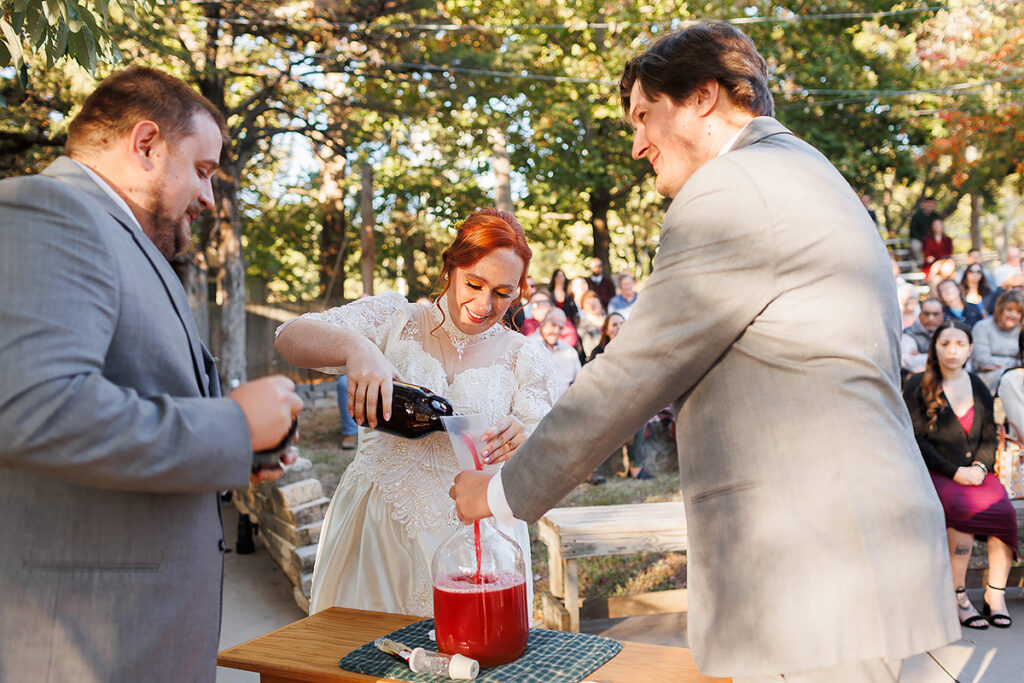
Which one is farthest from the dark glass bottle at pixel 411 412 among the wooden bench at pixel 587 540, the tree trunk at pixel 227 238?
the tree trunk at pixel 227 238

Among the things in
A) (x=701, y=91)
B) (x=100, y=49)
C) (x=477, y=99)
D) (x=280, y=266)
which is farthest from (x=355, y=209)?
(x=701, y=91)

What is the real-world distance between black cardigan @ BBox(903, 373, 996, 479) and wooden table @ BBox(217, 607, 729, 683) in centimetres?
391

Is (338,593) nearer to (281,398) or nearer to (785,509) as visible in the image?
(281,398)

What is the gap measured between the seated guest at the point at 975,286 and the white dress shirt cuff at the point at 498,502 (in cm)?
917

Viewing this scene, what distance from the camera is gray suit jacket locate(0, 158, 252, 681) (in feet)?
3.93

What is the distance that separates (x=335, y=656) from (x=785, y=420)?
120cm

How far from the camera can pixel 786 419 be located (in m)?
1.38

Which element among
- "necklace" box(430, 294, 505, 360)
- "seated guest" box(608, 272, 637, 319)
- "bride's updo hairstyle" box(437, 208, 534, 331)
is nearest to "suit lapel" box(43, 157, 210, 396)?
"bride's updo hairstyle" box(437, 208, 534, 331)

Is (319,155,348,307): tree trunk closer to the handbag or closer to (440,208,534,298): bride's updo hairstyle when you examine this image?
the handbag

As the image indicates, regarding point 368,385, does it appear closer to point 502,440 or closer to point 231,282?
point 502,440

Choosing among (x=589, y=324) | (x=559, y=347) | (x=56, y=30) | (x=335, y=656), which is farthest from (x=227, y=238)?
(x=335, y=656)

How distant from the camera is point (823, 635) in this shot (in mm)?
1341

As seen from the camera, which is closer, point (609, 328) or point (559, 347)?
point (559, 347)

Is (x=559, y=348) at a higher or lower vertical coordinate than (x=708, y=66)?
lower
